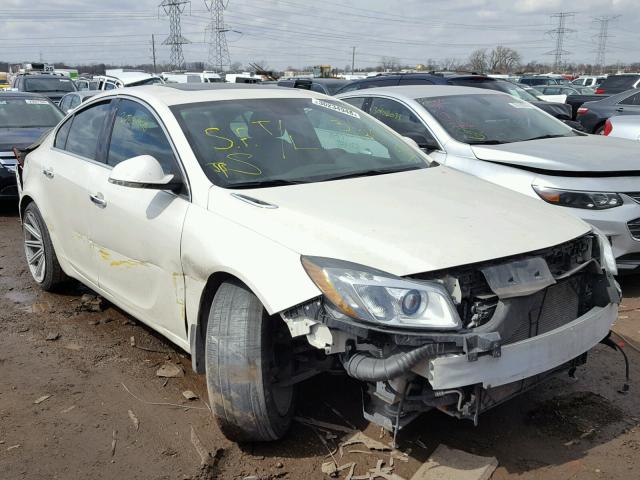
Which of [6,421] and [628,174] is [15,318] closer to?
[6,421]

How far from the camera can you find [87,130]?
4.49 meters

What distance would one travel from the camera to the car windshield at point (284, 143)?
3385 millimetres

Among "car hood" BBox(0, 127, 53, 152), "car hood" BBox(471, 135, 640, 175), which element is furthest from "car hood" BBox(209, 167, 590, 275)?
"car hood" BBox(0, 127, 53, 152)

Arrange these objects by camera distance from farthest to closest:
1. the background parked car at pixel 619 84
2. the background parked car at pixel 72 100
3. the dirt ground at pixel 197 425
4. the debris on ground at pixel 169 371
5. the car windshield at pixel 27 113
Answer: the background parked car at pixel 619 84, the background parked car at pixel 72 100, the car windshield at pixel 27 113, the debris on ground at pixel 169 371, the dirt ground at pixel 197 425

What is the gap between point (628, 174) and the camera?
16.5 feet

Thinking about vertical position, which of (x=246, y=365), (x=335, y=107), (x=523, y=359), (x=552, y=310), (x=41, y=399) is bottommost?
(x=41, y=399)

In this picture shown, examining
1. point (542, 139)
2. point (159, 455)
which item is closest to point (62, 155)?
point (159, 455)

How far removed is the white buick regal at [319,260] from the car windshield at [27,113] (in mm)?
6472

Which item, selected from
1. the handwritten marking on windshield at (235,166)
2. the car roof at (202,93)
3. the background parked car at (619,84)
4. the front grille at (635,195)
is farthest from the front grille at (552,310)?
the background parked car at (619,84)

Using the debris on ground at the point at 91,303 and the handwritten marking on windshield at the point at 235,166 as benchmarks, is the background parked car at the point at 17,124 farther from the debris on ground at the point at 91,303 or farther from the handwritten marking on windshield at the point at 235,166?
the handwritten marking on windshield at the point at 235,166

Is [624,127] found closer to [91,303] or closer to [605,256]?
[605,256]

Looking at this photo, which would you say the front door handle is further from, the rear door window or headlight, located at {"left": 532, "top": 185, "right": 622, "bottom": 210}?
headlight, located at {"left": 532, "top": 185, "right": 622, "bottom": 210}

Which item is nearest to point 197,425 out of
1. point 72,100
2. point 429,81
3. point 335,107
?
point 335,107

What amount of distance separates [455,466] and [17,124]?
9.10 meters
